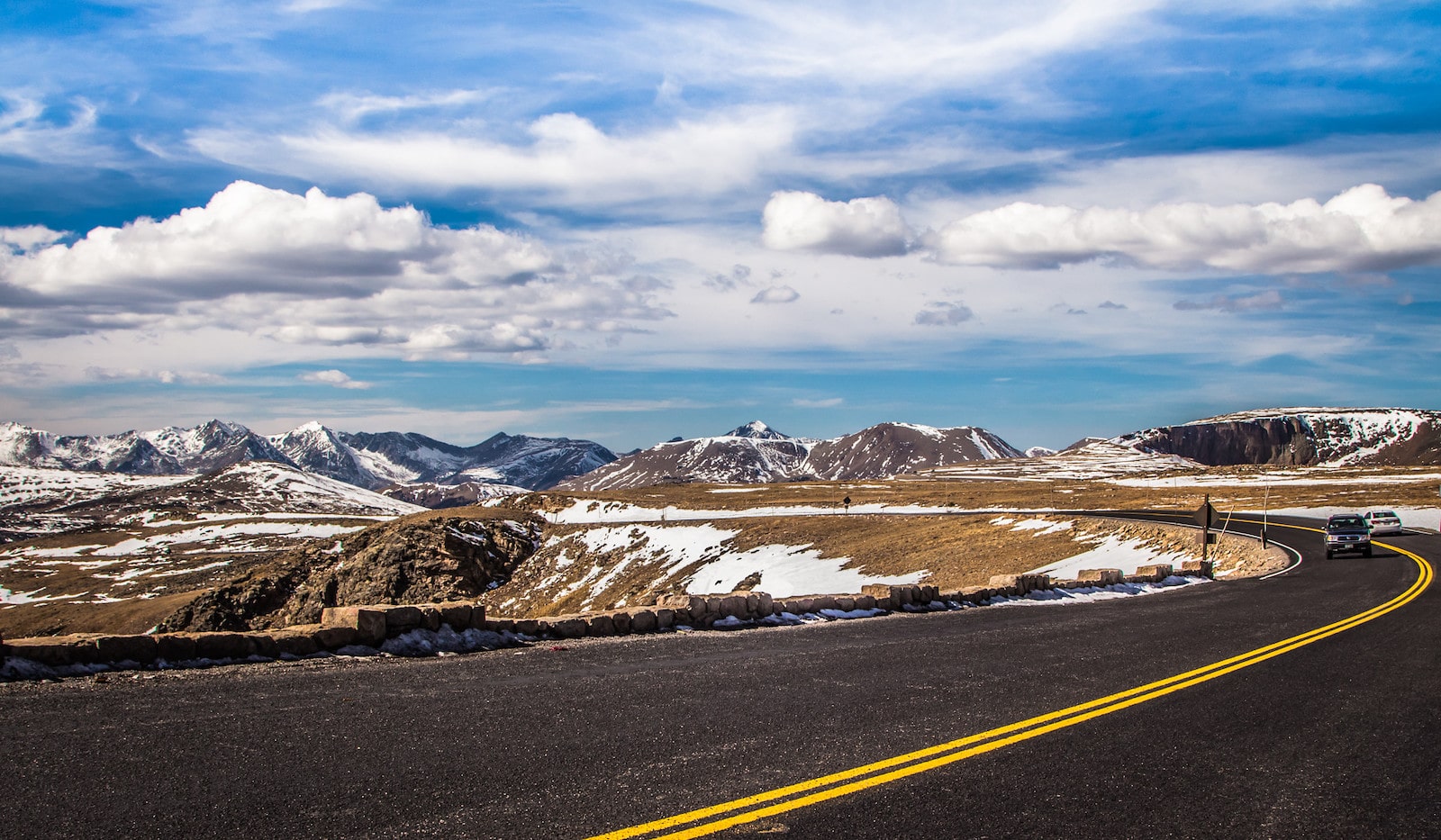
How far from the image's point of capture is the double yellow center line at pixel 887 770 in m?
6.46

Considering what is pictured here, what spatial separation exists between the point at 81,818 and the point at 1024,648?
12513mm

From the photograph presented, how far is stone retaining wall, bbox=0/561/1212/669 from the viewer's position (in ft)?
38.2

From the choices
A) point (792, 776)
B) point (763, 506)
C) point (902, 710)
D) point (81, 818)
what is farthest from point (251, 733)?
point (763, 506)

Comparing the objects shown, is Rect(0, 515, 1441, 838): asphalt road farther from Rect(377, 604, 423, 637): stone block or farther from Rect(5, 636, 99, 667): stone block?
Rect(377, 604, 423, 637): stone block

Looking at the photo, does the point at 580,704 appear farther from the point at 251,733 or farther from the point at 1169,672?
the point at 1169,672

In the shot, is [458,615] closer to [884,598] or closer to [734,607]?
[734,607]

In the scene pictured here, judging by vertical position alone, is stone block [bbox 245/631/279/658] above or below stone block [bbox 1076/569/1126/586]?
above

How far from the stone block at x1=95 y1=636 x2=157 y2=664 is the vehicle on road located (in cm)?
4284

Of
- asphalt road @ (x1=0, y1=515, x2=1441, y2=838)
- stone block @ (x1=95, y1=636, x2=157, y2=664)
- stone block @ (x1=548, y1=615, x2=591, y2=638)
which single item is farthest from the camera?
stone block @ (x1=548, y1=615, x2=591, y2=638)

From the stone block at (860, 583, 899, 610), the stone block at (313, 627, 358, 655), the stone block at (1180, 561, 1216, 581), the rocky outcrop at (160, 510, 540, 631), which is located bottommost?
the rocky outcrop at (160, 510, 540, 631)

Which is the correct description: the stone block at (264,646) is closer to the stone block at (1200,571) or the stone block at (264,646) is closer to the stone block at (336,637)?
the stone block at (336,637)

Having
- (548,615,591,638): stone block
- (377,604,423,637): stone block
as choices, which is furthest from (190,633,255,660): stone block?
(548,615,591,638): stone block

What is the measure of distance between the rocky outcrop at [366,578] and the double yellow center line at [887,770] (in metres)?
64.8

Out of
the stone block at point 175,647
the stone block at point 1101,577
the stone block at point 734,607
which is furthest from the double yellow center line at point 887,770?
the stone block at point 1101,577
